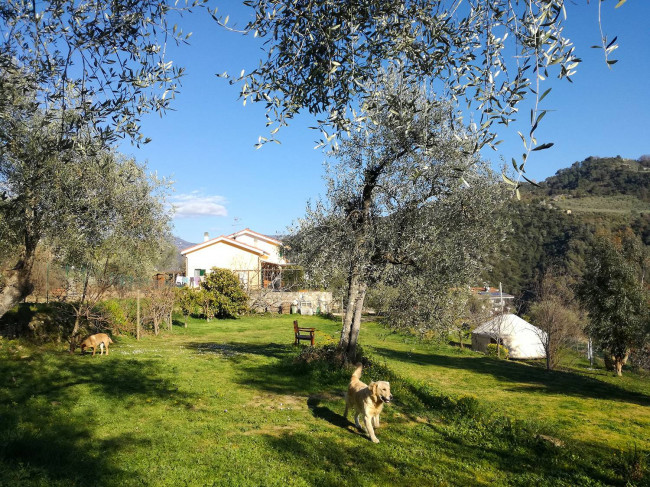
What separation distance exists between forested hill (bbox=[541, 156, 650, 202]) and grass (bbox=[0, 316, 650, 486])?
376ft

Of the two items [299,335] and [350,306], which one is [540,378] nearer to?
[299,335]

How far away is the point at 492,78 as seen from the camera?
523cm

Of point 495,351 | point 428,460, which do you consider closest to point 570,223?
point 495,351

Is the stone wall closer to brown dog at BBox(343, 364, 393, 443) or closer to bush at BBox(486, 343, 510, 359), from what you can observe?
bush at BBox(486, 343, 510, 359)

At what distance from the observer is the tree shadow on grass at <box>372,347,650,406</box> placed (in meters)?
19.0

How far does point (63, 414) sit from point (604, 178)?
14047 cm

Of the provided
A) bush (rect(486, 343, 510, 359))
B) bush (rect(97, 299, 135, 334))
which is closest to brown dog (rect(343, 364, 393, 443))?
bush (rect(97, 299, 135, 334))

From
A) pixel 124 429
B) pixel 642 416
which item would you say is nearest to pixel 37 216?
pixel 124 429

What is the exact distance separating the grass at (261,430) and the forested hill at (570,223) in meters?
40.1

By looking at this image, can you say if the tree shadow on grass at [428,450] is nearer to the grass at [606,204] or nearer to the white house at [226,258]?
the white house at [226,258]

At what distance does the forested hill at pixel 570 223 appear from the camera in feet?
231

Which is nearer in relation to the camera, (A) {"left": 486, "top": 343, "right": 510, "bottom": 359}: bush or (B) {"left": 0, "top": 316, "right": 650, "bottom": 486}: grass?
(B) {"left": 0, "top": 316, "right": 650, "bottom": 486}: grass

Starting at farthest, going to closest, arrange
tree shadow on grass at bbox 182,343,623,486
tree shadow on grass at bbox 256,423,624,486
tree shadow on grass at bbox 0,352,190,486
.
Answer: tree shadow on grass at bbox 182,343,623,486 → tree shadow on grass at bbox 256,423,624,486 → tree shadow on grass at bbox 0,352,190,486

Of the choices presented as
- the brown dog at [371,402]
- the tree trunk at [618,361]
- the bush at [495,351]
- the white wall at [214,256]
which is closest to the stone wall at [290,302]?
the white wall at [214,256]
